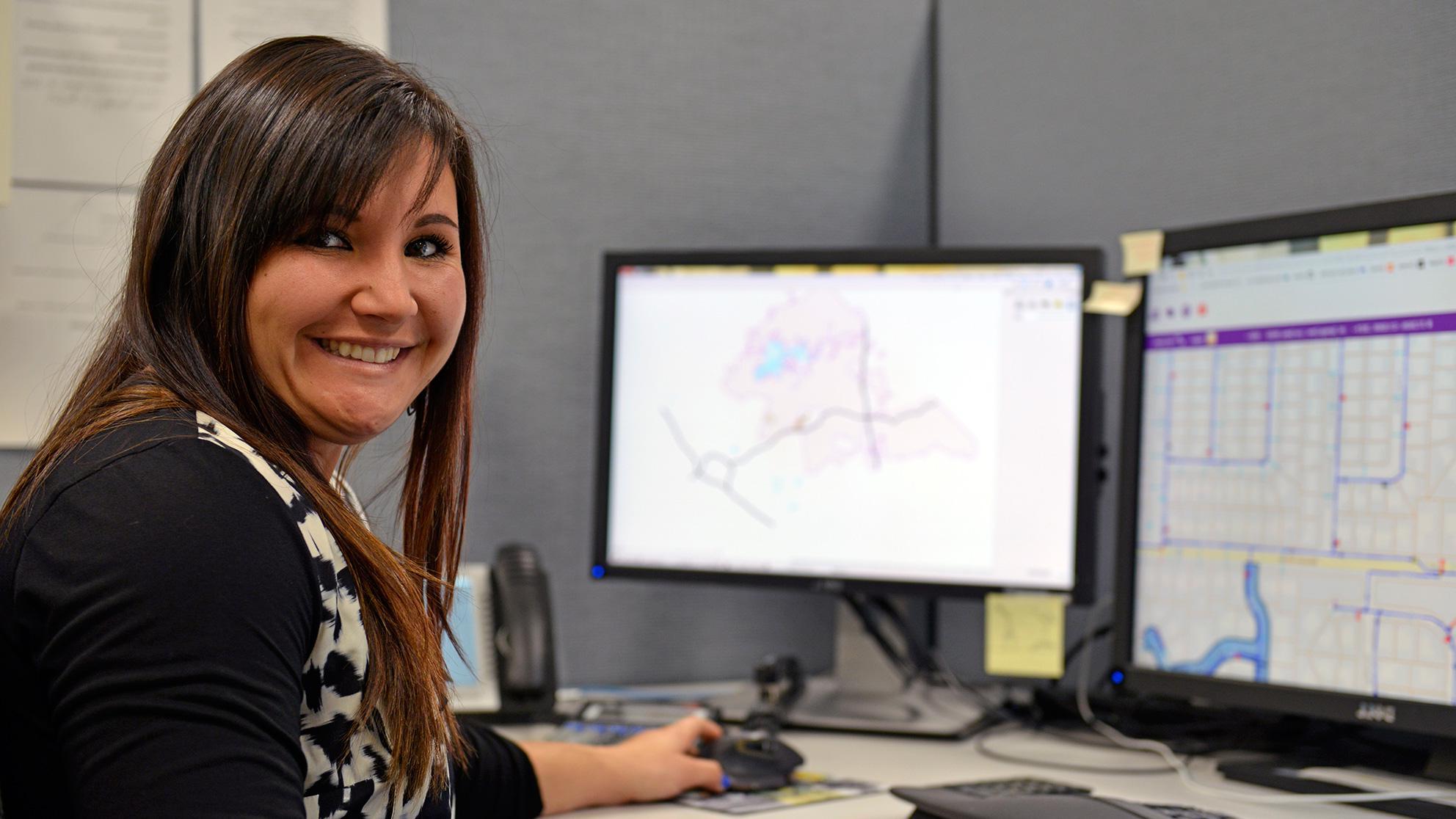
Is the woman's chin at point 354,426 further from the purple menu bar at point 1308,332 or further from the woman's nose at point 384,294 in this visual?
→ the purple menu bar at point 1308,332

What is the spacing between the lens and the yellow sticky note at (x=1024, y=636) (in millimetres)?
1247

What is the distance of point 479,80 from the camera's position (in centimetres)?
138

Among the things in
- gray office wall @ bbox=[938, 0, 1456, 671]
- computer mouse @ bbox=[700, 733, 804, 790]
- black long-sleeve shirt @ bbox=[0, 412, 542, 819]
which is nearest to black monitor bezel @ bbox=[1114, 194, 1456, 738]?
gray office wall @ bbox=[938, 0, 1456, 671]

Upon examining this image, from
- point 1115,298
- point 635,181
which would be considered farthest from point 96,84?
point 1115,298

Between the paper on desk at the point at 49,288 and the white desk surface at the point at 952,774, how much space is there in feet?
1.80

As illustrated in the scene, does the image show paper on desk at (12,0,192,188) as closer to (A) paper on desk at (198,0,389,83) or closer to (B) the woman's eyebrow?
(A) paper on desk at (198,0,389,83)

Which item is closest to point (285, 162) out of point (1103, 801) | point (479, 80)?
point (1103, 801)

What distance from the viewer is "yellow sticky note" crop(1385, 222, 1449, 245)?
36.9 inches

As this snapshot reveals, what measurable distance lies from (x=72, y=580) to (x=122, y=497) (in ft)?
0.13

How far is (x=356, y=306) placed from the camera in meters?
0.71

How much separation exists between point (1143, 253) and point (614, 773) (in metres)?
0.65

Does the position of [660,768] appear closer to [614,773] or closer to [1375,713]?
[614,773]

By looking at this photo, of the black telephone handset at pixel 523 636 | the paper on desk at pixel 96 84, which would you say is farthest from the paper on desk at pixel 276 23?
the black telephone handset at pixel 523 636

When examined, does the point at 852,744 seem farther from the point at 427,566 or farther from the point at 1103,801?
the point at 427,566
